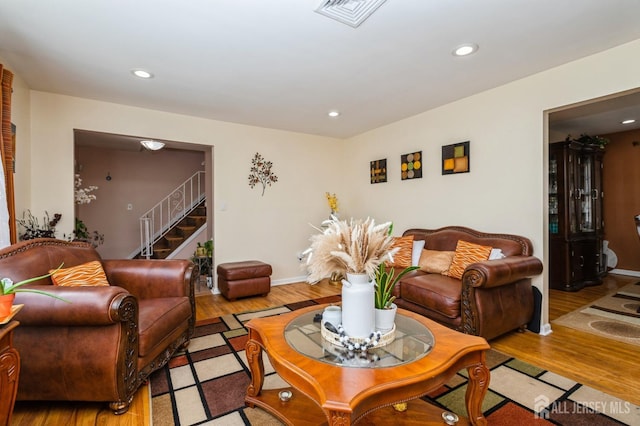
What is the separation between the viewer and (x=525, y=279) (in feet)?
9.31

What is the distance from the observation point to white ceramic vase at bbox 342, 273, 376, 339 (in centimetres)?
153

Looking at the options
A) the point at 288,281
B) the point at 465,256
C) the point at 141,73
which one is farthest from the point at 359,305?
the point at 288,281

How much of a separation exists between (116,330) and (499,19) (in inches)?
120

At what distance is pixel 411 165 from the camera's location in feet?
13.7

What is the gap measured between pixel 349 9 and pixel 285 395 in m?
2.37

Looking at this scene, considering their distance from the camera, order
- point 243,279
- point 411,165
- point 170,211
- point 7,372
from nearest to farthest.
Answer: point 7,372, point 243,279, point 411,165, point 170,211

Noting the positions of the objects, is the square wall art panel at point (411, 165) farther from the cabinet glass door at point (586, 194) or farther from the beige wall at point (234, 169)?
the cabinet glass door at point (586, 194)

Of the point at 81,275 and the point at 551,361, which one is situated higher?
the point at 81,275

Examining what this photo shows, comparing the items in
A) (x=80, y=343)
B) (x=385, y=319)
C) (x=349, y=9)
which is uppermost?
(x=349, y=9)

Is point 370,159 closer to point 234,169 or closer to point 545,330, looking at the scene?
point 234,169

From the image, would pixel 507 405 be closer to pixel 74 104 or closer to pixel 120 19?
pixel 120 19

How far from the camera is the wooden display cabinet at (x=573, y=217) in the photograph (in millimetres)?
4273

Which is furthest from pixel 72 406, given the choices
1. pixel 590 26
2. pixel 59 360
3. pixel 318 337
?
pixel 590 26

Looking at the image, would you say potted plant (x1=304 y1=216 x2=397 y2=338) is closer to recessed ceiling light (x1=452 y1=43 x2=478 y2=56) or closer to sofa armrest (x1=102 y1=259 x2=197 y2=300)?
sofa armrest (x1=102 y1=259 x2=197 y2=300)
